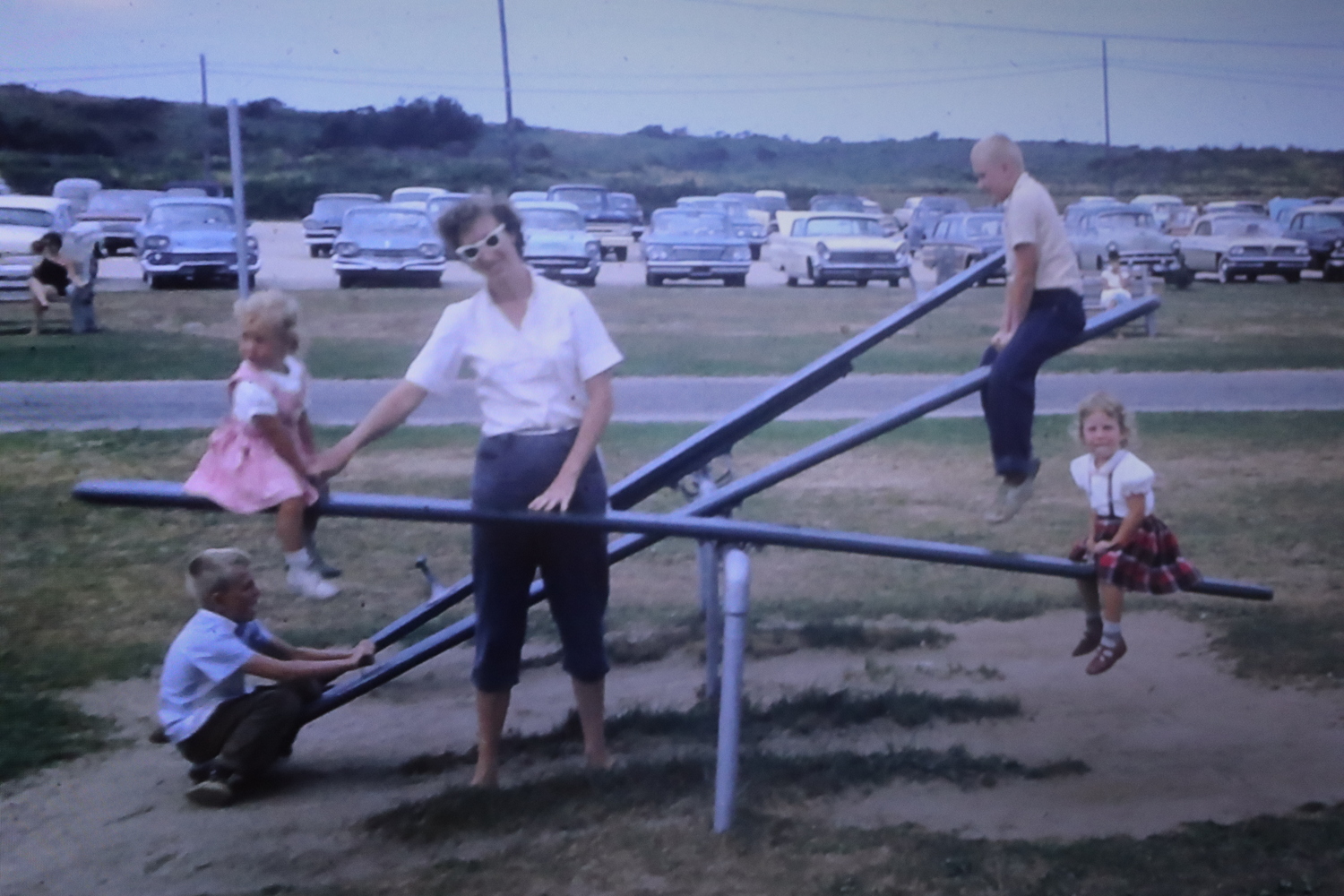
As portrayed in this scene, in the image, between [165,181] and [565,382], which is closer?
[565,382]

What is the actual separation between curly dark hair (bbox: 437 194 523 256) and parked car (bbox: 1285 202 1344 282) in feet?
67.5

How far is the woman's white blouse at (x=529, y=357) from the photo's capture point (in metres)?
3.72

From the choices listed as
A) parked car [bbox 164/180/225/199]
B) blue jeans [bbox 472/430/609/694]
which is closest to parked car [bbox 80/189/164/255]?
parked car [bbox 164/180/225/199]

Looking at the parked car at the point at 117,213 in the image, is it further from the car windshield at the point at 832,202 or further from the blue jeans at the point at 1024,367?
the blue jeans at the point at 1024,367

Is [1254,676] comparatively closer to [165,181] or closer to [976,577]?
[976,577]

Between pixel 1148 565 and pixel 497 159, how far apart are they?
1665 centimetres

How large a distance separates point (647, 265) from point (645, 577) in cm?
1586

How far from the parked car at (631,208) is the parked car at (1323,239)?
1031cm

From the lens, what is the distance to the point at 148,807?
4250 mm

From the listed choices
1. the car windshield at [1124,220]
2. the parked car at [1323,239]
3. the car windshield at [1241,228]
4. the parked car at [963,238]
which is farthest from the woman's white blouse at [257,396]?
the car windshield at [1241,228]

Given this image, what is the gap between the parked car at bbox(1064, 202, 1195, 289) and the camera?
22.6m

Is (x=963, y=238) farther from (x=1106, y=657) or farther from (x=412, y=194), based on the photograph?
(x=1106, y=657)

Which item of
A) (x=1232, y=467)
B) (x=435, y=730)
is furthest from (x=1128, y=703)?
(x=1232, y=467)

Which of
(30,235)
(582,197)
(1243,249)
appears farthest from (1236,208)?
(30,235)
